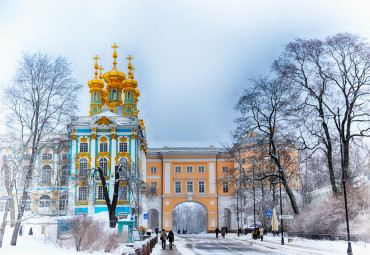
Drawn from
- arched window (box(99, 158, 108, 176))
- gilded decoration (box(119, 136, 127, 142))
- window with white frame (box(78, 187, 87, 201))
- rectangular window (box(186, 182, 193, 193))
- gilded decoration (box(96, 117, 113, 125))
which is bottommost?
window with white frame (box(78, 187, 87, 201))

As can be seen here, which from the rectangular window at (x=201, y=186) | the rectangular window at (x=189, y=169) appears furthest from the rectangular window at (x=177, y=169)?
the rectangular window at (x=201, y=186)

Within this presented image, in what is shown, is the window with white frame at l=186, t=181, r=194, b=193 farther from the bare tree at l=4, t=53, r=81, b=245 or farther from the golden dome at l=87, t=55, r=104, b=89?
the bare tree at l=4, t=53, r=81, b=245

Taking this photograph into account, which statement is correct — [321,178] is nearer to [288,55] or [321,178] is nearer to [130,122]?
[130,122]

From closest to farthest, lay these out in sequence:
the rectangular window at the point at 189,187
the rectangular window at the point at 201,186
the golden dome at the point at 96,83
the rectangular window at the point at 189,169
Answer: the golden dome at the point at 96,83 < the rectangular window at the point at 189,187 < the rectangular window at the point at 201,186 < the rectangular window at the point at 189,169

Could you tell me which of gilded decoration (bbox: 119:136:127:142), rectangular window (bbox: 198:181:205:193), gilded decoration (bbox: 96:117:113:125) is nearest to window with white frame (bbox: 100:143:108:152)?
gilded decoration (bbox: 119:136:127:142)

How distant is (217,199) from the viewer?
82.1m

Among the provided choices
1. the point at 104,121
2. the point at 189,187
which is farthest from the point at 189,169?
the point at 104,121

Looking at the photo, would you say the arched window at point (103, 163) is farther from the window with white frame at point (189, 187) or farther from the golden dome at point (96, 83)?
the window with white frame at point (189, 187)

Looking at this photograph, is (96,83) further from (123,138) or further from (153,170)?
(153,170)

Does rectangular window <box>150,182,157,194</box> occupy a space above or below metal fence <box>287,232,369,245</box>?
above

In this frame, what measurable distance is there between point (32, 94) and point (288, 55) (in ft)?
62.6

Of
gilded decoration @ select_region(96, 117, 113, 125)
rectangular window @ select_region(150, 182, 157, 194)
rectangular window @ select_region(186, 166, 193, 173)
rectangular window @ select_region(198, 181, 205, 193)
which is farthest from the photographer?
rectangular window @ select_region(186, 166, 193, 173)

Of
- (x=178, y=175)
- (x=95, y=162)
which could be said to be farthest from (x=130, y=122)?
(x=178, y=175)

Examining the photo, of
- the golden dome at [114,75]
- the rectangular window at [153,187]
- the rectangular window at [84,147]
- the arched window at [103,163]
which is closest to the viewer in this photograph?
the arched window at [103,163]
